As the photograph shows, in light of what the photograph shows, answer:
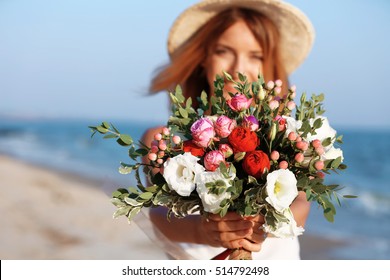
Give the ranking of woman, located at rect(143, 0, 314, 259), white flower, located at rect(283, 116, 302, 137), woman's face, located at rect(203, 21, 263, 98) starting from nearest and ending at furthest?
white flower, located at rect(283, 116, 302, 137), woman, located at rect(143, 0, 314, 259), woman's face, located at rect(203, 21, 263, 98)

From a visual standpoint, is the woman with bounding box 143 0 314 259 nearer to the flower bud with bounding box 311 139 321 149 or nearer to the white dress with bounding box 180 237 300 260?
the white dress with bounding box 180 237 300 260

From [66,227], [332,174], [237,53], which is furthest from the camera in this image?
[332,174]

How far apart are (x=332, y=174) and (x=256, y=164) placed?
42.6 ft

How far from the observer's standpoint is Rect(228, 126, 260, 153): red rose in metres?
1.94

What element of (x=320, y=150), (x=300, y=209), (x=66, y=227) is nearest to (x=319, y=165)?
(x=320, y=150)

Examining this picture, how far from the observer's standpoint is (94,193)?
38.5 feet

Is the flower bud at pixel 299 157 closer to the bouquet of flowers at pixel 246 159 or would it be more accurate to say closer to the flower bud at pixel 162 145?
the bouquet of flowers at pixel 246 159

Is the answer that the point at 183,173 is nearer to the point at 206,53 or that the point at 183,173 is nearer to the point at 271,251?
the point at 271,251

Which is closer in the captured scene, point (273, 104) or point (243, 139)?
point (243, 139)

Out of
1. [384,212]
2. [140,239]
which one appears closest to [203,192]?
[140,239]

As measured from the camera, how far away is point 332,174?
575 inches

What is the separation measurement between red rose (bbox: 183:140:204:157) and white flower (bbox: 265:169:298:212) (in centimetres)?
24

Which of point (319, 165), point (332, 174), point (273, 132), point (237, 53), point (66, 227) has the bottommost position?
point (319, 165)

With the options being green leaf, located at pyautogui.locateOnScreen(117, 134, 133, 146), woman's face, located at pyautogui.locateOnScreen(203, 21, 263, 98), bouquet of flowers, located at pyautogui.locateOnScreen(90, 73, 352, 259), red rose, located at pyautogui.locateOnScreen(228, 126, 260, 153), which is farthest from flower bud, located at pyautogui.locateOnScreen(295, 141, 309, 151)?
woman's face, located at pyautogui.locateOnScreen(203, 21, 263, 98)
